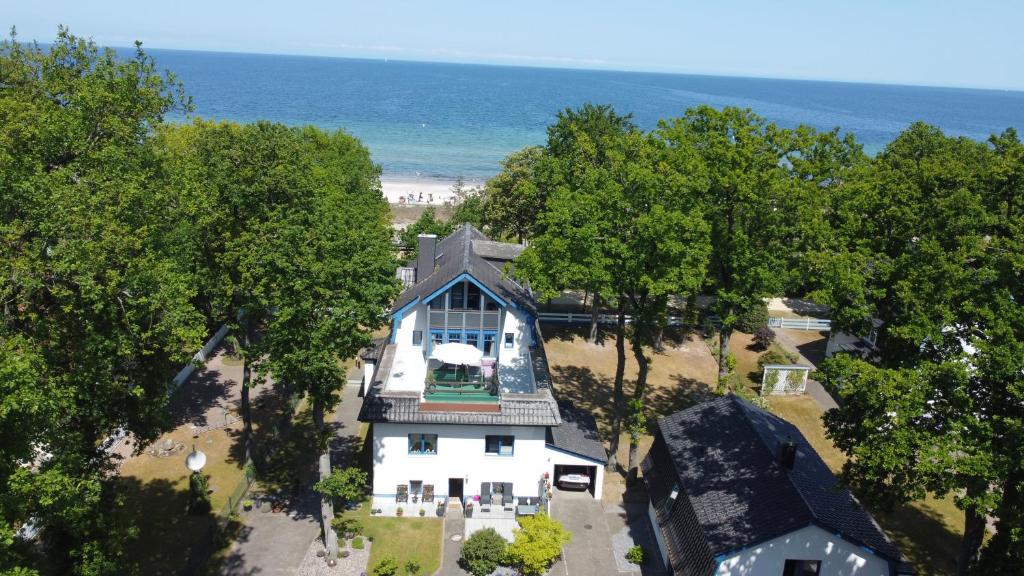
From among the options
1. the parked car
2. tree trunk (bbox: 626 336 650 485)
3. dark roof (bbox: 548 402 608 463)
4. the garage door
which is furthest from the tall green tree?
the parked car

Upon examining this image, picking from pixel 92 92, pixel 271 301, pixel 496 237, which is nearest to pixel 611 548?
pixel 271 301

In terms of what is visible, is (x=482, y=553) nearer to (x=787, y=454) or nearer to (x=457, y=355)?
(x=457, y=355)

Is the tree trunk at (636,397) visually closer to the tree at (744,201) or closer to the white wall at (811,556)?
the tree at (744,201)

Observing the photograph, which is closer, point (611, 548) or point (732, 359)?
point (611, 548)

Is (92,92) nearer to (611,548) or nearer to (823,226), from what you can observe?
(611,548)

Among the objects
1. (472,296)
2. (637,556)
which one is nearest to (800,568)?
(637,556)

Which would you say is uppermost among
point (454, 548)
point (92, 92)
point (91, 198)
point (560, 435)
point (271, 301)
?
point (92, 92)
